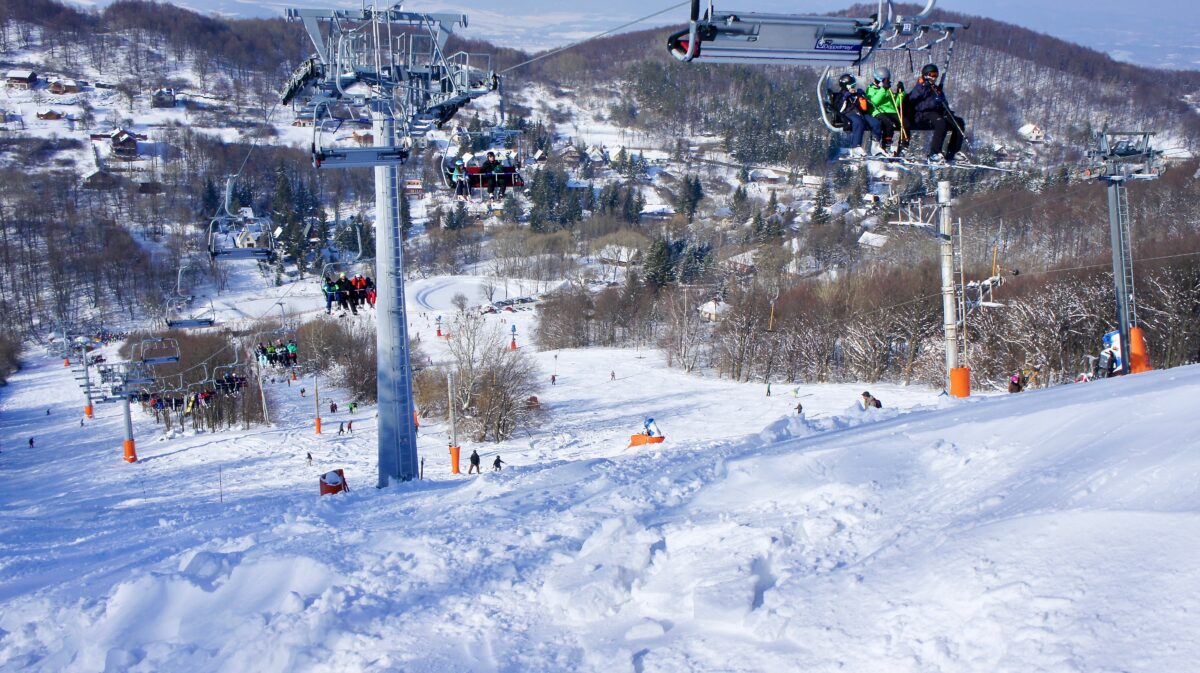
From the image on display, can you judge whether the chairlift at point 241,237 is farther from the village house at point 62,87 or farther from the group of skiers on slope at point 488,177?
the village house at point 62,87

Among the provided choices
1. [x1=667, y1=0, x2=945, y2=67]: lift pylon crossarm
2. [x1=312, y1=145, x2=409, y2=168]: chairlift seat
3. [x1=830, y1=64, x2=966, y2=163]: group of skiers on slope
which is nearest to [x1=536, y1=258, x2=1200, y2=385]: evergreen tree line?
[x1=830, y1=64, x2=966, y2=163]: group of skiers on slope

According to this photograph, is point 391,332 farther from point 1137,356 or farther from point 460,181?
point 1137,356

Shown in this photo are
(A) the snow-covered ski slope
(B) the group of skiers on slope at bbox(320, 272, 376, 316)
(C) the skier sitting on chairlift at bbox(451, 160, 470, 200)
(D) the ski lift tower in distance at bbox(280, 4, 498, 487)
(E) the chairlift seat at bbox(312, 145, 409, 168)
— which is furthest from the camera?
(B) the group of skiers on slope at bbox(320, 272, 376, 316)

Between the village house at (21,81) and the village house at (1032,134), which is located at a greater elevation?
the village house at (21,81)

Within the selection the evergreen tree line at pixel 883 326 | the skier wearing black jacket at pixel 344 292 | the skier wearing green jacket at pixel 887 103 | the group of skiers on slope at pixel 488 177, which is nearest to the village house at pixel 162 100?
the evergreen tree line at pixel 883 326

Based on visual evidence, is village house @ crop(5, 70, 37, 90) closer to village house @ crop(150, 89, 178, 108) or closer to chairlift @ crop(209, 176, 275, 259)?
village house @ crop(150, 89, 178, 108)

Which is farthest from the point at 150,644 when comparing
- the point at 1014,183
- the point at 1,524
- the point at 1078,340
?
the point at 1014,183
